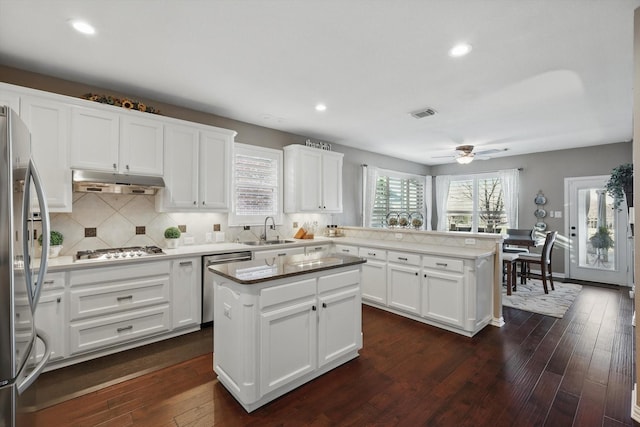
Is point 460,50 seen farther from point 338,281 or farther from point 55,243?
point 55,243

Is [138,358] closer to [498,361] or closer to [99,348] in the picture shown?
[99,348]

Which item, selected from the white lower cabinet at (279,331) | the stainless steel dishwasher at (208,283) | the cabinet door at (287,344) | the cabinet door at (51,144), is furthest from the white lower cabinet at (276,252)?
the cabinet door at (51,144)

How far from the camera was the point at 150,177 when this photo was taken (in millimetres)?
3145

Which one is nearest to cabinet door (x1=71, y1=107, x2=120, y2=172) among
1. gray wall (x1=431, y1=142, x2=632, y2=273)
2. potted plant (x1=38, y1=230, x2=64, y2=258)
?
potted plant (x1=38, y1=230, x2=64, y2=258)

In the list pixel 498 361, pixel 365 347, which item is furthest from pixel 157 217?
pixel 498 361

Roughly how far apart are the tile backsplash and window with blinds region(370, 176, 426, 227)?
3.59 meters

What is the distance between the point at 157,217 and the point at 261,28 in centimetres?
251

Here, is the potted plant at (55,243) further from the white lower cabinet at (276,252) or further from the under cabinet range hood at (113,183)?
the white lower cabinet at (276,252)

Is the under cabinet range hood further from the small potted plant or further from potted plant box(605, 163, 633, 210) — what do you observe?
the small potted plant

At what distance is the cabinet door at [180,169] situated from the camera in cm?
334

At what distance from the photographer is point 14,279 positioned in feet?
3.48

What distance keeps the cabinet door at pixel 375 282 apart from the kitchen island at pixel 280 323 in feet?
4.67

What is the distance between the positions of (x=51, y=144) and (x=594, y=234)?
8.33 meters

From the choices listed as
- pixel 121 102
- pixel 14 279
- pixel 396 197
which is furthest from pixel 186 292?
pixel 396 197
